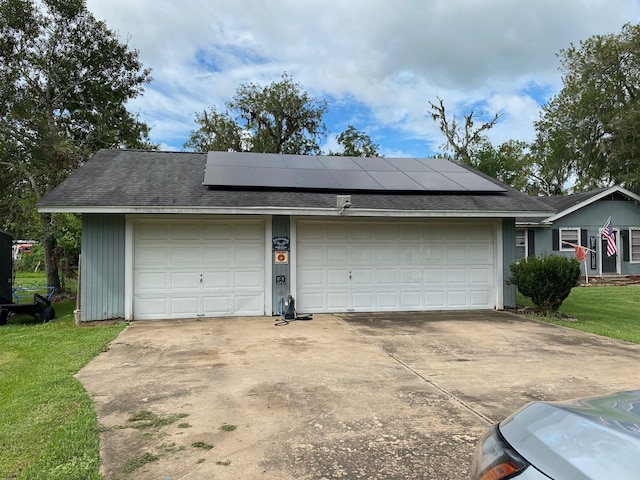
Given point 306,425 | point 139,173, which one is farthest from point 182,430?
point 139,173

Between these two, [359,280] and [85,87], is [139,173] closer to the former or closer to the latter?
[359,280]

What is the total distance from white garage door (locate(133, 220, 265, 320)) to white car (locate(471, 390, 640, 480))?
8252mm

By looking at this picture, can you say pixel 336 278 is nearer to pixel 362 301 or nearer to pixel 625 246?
pixel 362 301

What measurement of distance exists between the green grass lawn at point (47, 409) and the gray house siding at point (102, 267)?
1179 mm

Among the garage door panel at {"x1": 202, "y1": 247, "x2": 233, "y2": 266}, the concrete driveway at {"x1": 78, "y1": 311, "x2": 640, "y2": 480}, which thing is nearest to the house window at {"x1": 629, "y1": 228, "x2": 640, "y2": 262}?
the concrete driveway at {"x1": 78, "y1": 311, "x2": 640, "y2": 480}

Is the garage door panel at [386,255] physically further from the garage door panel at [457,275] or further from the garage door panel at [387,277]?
the garage door panel at [457,275]

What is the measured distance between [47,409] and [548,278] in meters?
9.22

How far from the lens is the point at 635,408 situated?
64.7 inches

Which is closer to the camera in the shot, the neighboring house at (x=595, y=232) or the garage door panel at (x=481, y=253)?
the garage door panel at (x=481, y=253)

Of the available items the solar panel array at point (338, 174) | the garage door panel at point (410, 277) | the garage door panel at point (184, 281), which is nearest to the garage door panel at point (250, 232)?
the solar panel array at point (338, 174)

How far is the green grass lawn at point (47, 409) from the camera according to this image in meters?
3.10

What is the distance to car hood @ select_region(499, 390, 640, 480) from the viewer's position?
3.99ft

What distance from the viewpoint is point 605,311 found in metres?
11.1

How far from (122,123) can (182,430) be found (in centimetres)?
1478
